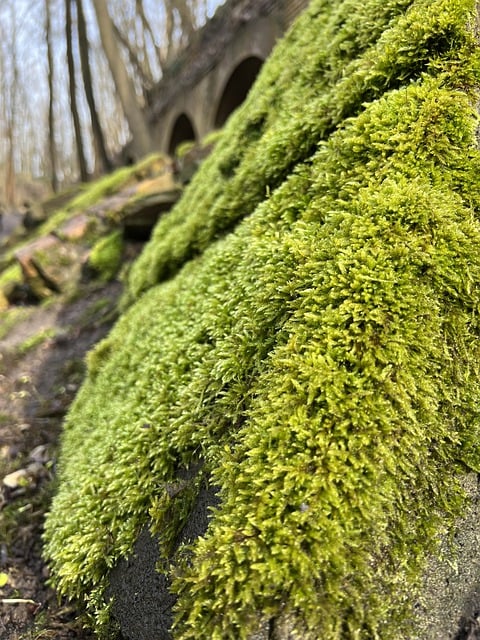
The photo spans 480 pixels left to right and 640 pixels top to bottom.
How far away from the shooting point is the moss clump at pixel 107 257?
5.90 m

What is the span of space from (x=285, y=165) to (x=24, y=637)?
205 centimetres

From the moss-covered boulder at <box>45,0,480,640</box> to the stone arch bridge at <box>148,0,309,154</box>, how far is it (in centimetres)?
667

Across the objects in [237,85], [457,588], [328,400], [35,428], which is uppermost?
[237,85]

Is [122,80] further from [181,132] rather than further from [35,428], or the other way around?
[35,428]

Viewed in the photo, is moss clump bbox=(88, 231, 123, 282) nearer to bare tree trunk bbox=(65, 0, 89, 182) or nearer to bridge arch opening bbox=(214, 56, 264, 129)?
bridge arch opening bbox=(214, 56, 264, 129)

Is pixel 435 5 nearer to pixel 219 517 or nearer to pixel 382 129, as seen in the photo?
pixel 382 129

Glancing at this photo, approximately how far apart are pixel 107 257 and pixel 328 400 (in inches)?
209

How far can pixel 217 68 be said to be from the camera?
37.2 ft

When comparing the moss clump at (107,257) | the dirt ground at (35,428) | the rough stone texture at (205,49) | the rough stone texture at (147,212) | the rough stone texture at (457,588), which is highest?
the rough stone texture at (205,49)

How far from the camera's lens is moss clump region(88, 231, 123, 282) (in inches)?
232

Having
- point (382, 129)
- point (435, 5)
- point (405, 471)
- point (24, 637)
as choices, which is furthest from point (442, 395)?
point (24, 637)

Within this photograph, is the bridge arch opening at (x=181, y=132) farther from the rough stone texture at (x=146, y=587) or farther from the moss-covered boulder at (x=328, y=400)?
the rough stone texture at (x=146, y=587)

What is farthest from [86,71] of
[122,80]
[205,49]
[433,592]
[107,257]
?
[433,592]

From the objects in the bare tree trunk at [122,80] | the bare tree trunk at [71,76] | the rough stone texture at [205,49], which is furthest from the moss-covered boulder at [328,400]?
the bare tree trunk at [71,76]
